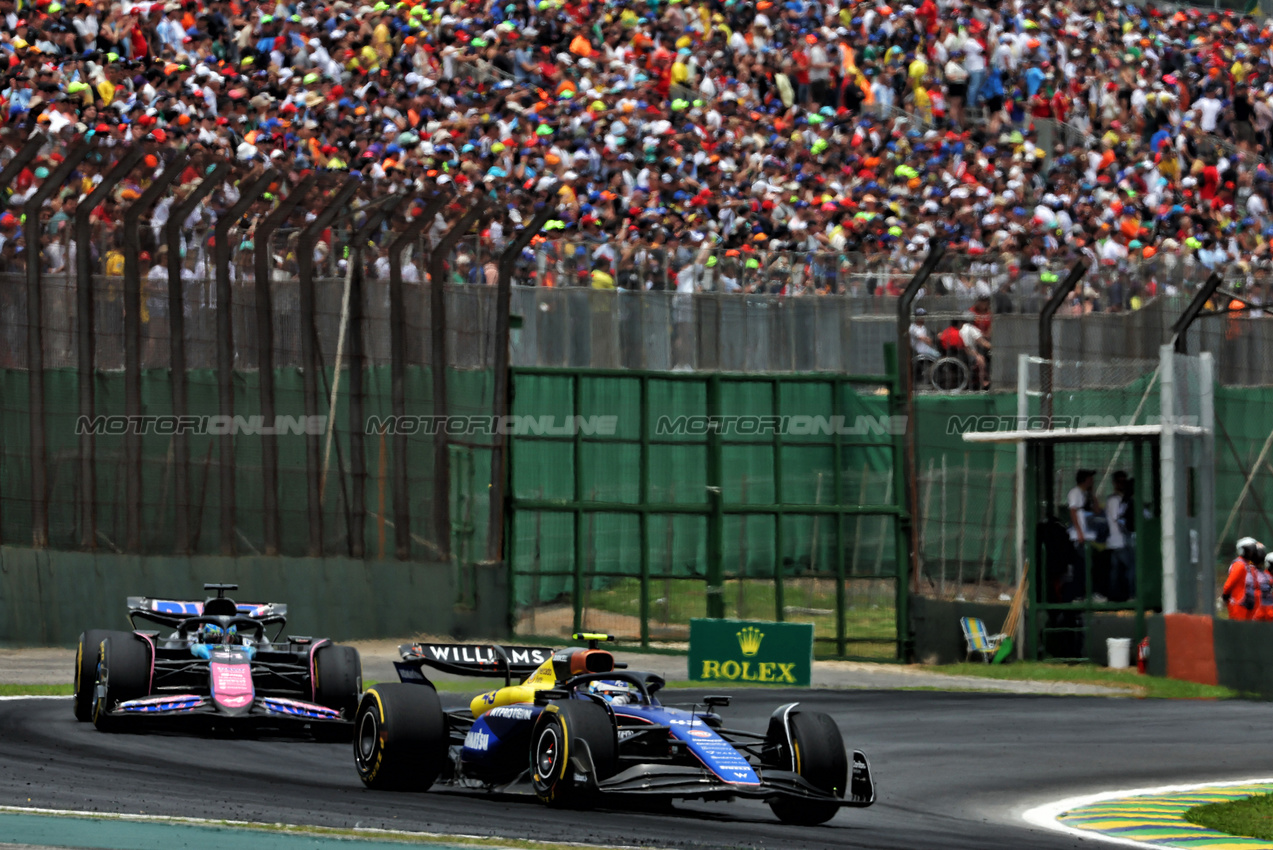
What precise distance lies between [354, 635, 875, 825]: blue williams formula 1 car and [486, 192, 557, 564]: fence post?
1029cm

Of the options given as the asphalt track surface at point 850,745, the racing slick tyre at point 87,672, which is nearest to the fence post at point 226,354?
the asphalt track surface at point 850,745

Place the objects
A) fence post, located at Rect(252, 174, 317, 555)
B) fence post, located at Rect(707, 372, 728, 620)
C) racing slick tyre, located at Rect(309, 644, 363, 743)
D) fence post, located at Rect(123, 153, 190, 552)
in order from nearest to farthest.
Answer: racing slick tyre, located at Rect(309, 644, 363, 743) → fence post, located at Rect(123, 153, 190, 552) → fence post, located at Rect(252, 174, 317, 555) → fence post, located at Rect(707, 372, 728, 620)

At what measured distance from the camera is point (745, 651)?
62.8ft

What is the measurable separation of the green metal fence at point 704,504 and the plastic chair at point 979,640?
34.0 inches

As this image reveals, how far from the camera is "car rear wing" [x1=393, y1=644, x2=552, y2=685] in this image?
1151 cm

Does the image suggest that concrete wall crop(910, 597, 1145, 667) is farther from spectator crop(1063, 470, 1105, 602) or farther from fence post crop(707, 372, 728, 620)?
fence post crop(707, 372, 728, 620)

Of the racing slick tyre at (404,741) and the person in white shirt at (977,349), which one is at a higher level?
the person in white shirt at (977,349)

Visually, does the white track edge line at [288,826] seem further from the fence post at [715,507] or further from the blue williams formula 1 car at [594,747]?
the fence post at [715,507]

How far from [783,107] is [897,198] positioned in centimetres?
274

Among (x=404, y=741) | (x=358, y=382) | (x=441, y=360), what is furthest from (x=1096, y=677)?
(x=404, y=741)

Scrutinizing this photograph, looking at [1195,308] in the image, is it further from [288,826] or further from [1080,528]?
[288,826]

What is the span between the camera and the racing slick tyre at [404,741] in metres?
10.6

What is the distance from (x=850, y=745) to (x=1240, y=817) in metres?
3.81
